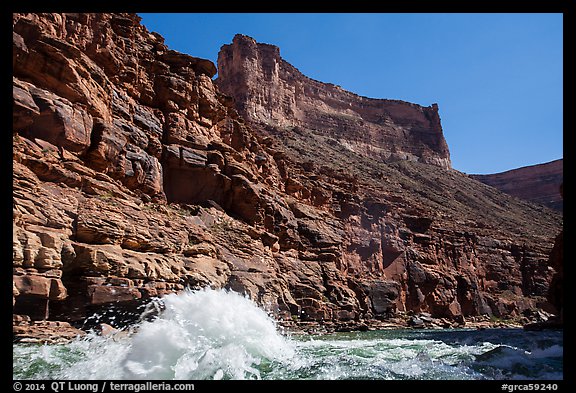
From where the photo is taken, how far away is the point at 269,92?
83.0 m

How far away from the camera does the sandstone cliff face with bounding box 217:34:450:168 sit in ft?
266

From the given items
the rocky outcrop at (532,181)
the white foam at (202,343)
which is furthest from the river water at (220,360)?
the rocky outcrop at (532,181)

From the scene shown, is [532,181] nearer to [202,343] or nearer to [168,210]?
[168,210]

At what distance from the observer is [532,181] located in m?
112

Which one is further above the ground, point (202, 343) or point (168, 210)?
point (168, 210)

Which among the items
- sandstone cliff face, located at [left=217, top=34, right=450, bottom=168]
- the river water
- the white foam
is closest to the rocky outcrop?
sandstone cliff face, located at [left=217, top=34, right=450, bottom=168]

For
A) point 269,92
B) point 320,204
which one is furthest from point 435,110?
point 320,204

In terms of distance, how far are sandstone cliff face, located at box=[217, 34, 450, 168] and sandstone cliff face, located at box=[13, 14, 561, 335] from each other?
42925 mm

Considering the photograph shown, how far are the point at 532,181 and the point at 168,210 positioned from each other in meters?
118

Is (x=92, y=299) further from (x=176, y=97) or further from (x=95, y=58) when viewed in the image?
(x=176, y=97)

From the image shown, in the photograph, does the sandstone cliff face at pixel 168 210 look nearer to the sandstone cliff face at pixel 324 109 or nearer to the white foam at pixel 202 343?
the white foam at pixel 202 343

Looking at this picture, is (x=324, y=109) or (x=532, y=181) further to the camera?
(x=532, y=181)

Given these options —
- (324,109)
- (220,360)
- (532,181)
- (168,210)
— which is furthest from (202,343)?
(532,181)

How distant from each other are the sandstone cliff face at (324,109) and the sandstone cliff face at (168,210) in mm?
42925
